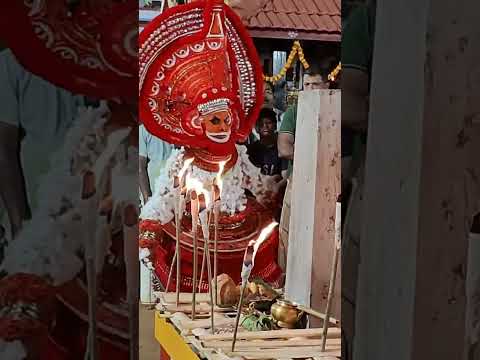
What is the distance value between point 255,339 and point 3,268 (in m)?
1.71

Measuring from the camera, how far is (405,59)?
116cm

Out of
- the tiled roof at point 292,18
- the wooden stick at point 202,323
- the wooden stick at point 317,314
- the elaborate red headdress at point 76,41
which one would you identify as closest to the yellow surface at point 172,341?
the wooden stick at point 202,323

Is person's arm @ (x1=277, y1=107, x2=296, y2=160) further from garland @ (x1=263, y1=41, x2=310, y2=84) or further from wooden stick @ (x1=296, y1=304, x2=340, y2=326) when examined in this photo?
wooden stick @ (x1=296, y1=304, x2=340, y2=326)

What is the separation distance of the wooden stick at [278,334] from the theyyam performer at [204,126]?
A: 0.45 m

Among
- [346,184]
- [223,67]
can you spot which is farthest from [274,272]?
[346,184]

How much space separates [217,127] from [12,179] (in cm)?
270

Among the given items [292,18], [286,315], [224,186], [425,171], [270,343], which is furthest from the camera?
[292,18]

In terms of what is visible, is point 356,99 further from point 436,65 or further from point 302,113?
point 302,113

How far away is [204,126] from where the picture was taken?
3836mm

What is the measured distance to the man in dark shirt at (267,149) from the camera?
16.4ft

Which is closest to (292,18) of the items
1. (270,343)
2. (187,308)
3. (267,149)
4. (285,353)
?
(267,149)

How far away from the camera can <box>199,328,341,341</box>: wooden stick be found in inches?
107

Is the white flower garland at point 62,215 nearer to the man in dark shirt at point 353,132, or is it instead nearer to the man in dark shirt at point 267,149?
the man in dark shirt at point 353,132

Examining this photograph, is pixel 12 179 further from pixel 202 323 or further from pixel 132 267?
pixel 202 323
